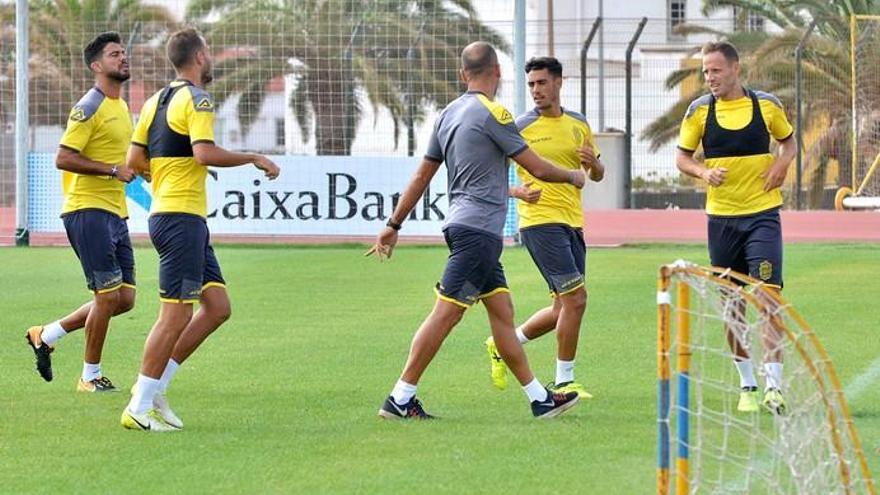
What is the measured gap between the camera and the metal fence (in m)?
27.0

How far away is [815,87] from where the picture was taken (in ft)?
102

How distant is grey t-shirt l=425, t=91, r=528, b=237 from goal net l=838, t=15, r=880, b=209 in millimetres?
19636

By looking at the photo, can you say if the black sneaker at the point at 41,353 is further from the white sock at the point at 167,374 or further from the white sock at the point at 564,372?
the white sock at the point at 564,372

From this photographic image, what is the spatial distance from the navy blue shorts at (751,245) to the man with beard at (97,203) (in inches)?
143

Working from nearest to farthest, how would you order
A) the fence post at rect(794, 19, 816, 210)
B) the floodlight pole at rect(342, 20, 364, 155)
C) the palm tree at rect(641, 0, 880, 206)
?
the floodlight pole at rect(342, 20, 364, 155)
the fence post at rect(794, 19, 816, 210)
the palm tree at rect(641, 0, 880, 206)

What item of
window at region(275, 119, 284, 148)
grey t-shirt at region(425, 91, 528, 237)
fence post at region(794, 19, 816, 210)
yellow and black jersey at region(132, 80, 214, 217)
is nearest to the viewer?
yellow and black jersey at region(132, 80, 214, 217)

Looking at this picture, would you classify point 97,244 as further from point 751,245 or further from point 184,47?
point 751,245

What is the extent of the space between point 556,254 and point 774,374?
3.24 meters

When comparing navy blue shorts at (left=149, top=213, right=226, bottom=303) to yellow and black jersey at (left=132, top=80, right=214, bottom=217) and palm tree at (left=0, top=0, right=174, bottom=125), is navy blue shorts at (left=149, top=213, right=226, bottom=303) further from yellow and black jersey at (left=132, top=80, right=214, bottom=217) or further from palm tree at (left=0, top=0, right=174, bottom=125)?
palm tree at (left=0, top=0, right=174, bottom=125)

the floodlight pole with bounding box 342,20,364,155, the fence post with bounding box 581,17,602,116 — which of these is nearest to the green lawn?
the floodlight pole with bounding box 342,20,364,155

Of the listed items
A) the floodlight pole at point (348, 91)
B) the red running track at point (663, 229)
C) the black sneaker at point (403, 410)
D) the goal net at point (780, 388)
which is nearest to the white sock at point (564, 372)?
the black sneaker at point (403, 410)

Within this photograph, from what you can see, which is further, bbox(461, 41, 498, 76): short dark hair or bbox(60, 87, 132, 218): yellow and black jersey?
bbox(60, 87, 132, 218): yellow and black jersey

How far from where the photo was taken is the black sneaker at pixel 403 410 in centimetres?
900

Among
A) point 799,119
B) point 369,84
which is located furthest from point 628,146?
point 369,84
